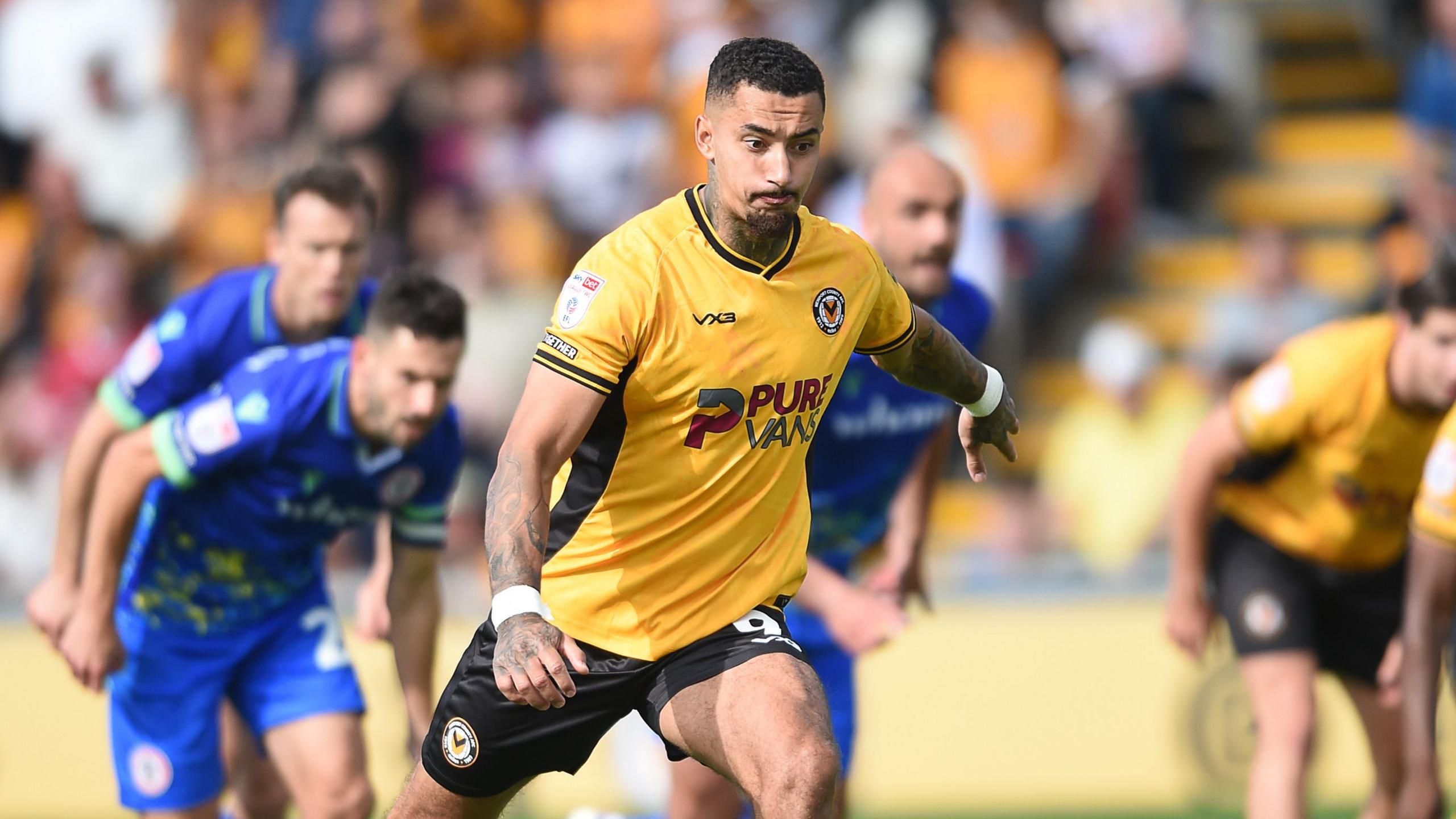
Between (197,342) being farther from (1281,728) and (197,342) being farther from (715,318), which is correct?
(1281,728)

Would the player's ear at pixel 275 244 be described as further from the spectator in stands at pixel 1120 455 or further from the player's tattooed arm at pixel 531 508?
the spectator in stands at pixel 1120 455

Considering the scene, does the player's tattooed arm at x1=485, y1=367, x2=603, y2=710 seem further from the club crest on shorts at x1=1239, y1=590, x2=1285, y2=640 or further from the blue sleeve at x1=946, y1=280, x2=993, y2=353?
the club crest on shorts at x1=1239, y1=590, x2=1285, y2=640

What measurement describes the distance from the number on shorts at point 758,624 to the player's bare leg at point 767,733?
0.13 m

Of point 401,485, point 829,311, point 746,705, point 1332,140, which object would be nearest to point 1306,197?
point 1332,140

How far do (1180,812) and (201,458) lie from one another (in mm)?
5801

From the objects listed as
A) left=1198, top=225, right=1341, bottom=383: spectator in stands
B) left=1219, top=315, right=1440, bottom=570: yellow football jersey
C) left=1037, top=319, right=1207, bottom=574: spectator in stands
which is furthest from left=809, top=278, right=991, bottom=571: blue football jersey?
left=1198, top=225, right=1341, bottom=383: spectator in stands

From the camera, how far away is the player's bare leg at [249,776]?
7414 mm

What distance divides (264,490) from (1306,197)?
31.7ft

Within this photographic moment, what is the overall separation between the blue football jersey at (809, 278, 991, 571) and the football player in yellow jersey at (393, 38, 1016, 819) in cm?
185

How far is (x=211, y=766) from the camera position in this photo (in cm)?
680

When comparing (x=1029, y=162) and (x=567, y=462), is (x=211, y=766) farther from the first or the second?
(x=1029, y=162)

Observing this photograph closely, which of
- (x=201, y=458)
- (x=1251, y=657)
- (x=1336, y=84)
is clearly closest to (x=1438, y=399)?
(x=1251, y=657)

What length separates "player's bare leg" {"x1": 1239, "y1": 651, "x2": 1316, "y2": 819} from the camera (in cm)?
665

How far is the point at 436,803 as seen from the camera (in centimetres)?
496
